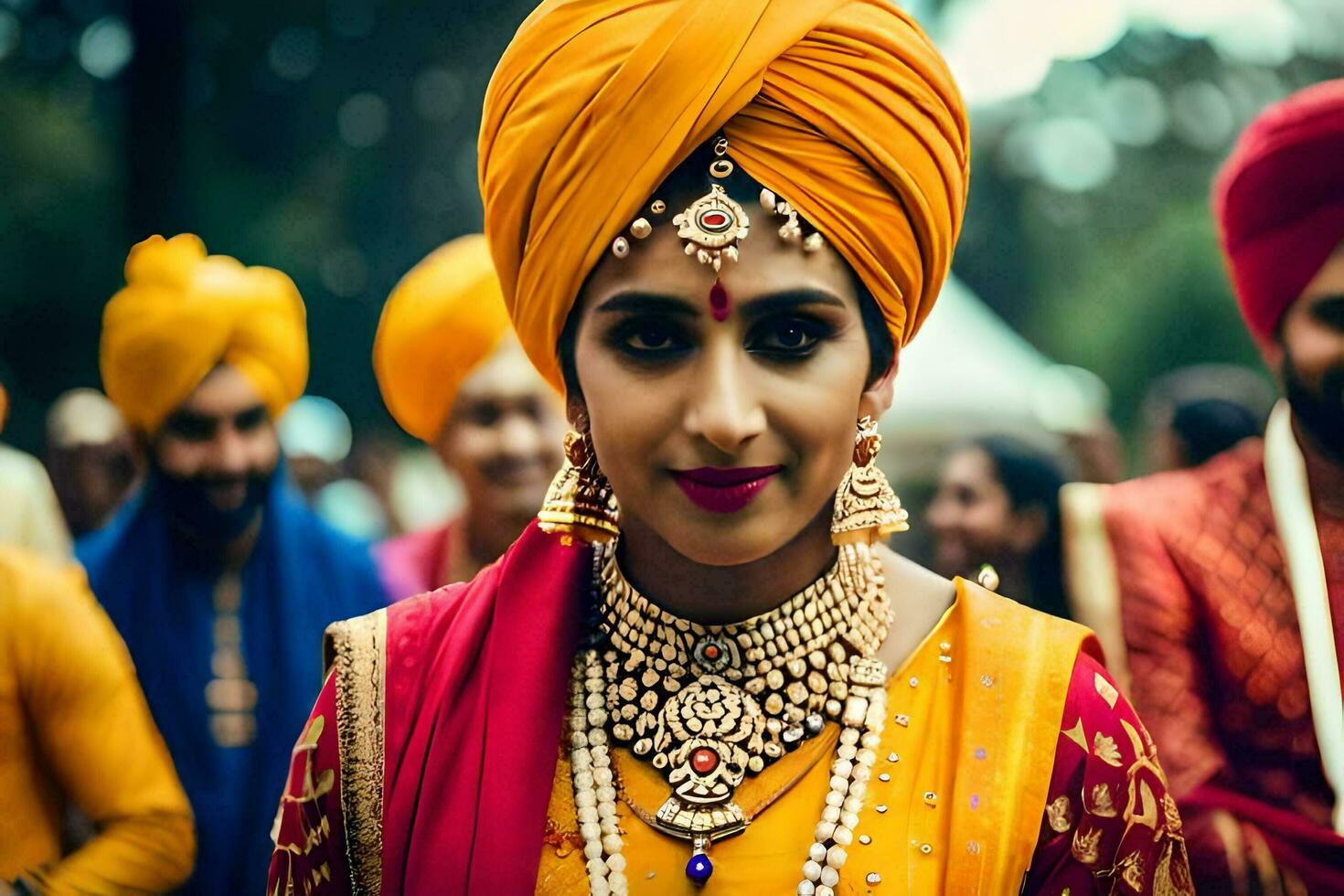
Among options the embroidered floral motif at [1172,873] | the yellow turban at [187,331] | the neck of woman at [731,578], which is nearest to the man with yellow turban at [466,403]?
the yellow turban at [187,331]

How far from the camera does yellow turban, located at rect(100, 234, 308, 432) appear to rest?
2.99 metres

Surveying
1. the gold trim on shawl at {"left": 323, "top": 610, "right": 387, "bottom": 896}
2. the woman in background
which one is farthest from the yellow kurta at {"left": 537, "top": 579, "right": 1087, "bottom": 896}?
the woman in background

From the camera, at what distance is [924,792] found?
1.71 meters

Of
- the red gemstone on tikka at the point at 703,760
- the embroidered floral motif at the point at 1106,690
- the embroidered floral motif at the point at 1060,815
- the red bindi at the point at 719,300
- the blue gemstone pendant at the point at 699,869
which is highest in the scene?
the red bindi at the point at 719,300

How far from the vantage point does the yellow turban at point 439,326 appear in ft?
11.0

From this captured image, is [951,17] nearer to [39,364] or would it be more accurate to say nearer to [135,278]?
[135,278]

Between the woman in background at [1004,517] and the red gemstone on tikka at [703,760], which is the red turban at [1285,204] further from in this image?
the red gemstone on tikka at [703,760]

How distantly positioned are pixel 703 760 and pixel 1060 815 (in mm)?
428

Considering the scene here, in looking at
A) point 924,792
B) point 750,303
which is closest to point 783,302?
point 750,303

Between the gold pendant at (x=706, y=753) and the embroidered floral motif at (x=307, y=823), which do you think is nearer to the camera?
the gold pendant at (x=706, y=753)

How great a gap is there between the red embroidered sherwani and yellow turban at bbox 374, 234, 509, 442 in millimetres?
1624

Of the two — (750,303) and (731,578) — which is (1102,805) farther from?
(750,303)

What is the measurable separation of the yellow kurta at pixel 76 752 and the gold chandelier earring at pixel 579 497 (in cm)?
129

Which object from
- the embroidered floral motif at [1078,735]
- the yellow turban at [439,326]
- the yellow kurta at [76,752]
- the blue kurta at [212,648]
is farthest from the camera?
the yellow turban at [439,326]
